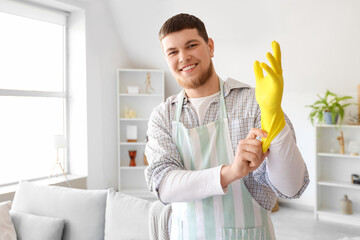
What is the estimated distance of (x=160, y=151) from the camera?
1.13 m

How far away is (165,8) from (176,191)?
3.81m

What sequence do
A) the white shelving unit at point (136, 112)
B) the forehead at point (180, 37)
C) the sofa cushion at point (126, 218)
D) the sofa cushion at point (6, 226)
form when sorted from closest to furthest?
1. the forehead at point (180, 37)
2. the sofa cushion at point (126, 218)
3. the sofa cushion at point (6, 226)
4. the white shelving unit at point (136, 112)

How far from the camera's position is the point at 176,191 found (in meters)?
1.02

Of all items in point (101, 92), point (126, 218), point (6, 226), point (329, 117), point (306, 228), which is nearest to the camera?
point (126, 218)

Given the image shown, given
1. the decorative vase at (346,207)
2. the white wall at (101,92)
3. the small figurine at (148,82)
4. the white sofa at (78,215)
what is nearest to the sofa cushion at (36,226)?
the white sofa at (78,215)

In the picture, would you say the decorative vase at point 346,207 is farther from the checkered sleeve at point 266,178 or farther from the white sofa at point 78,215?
the checkered sleeve at point 266,178

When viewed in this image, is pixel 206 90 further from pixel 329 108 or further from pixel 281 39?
pixel 329 108

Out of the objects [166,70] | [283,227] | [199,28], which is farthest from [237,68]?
[199,28]

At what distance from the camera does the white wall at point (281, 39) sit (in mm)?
3779

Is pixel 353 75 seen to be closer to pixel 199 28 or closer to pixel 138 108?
pixel 138 108

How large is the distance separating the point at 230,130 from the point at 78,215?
1.50 m

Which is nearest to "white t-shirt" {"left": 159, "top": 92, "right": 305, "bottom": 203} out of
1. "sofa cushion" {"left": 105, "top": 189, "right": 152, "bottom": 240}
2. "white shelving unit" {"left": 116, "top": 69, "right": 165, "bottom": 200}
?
"sofa cushion" {"left": 105, "top": 189, "right": 152, "bottom": 240}

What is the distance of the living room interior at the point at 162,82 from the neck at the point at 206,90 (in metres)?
2.90

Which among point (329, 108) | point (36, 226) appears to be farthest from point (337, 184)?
point (36, 226)
